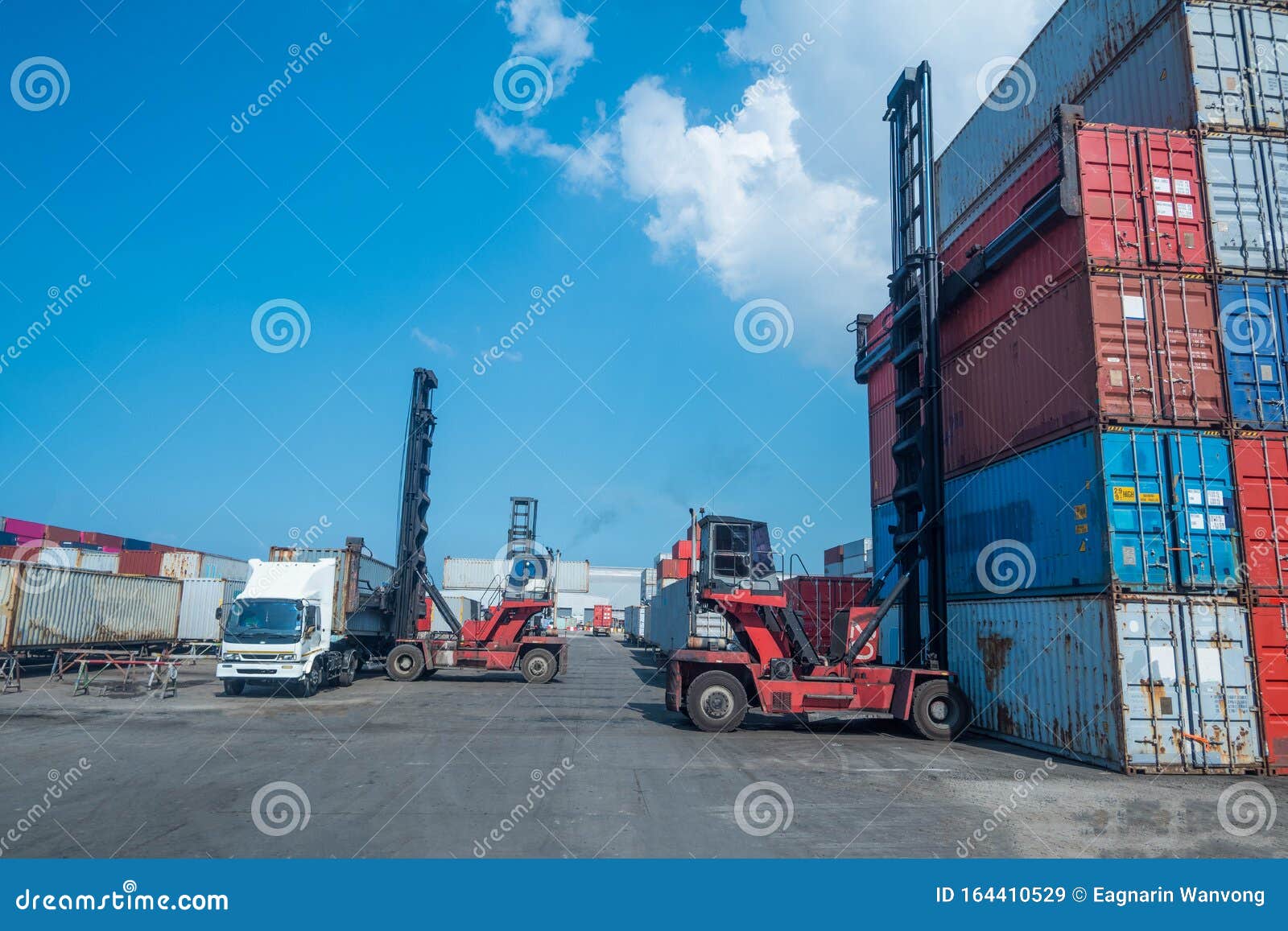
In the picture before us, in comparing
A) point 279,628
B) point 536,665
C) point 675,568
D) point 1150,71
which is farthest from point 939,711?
point 675,568

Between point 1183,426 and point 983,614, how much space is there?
4.72 metres

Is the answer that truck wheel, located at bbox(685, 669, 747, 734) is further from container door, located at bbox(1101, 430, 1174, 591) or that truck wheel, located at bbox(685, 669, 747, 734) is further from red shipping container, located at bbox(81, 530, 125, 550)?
red shipping container, located at bbox(81, 530, 125, 550)

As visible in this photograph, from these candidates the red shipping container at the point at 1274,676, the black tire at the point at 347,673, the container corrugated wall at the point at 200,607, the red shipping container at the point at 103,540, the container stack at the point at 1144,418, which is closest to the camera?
the red shipping container at the point at 1274,676

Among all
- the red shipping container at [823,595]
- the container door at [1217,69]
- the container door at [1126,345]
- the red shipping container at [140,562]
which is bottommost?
the red shipping container at [823,595]

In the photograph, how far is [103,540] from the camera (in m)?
58.6

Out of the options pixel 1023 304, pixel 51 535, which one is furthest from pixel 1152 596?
pixel 51 535

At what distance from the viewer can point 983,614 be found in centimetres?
1471

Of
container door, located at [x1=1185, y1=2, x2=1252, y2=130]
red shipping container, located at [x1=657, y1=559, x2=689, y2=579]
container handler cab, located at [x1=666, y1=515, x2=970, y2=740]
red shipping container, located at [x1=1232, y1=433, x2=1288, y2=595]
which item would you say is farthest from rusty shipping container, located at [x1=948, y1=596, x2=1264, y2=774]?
red shipping container, located at [x1=657, y1=559, x2=689, y2=579]

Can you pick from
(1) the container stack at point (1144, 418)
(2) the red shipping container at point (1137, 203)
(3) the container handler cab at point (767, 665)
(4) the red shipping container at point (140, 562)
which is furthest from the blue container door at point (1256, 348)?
(4) the red shipping container at point (140, 562)

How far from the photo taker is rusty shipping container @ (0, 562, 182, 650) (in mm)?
21422

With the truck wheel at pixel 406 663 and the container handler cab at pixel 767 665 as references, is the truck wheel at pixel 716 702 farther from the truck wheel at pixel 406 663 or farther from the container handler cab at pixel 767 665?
the truck wheel at pixel 406 663

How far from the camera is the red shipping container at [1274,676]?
37.0 ft

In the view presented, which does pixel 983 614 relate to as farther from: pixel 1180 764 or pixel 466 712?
pixel 466 712

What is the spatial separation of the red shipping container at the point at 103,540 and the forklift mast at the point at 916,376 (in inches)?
2369
